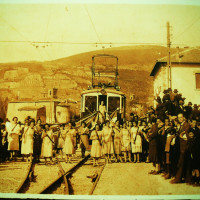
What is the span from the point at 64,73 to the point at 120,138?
2067 mm

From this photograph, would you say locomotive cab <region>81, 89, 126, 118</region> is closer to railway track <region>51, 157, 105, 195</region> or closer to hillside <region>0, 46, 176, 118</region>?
→ hillside <region>0, 46, 176, 118</region>

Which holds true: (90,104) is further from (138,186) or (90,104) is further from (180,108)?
(138,186)

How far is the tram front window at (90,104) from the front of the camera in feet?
24.7

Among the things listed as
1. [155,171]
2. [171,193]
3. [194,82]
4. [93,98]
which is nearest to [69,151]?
[93,98]

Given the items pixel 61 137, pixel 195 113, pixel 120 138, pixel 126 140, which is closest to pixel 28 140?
pixel 61 137

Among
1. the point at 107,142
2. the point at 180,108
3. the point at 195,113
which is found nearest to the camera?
the point at 195,113

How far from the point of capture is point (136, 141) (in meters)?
6.64

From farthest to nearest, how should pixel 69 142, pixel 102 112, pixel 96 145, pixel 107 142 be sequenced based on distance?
pixel 102 112
pixel 69 142
pixel 107 142
pixel 96 145

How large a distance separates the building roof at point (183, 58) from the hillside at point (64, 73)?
4.8 inches

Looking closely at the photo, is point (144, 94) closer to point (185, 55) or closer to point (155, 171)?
point (185, 55)

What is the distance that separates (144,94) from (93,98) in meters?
1.74

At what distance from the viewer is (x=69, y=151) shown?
6.69m

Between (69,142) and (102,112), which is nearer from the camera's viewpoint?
(69,142)

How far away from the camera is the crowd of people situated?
5.29 m
